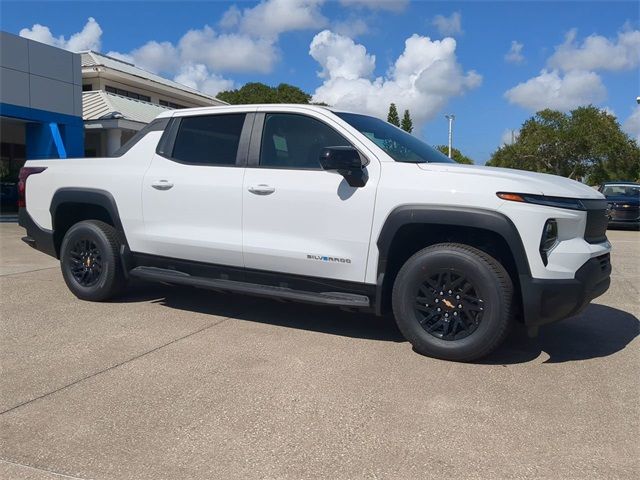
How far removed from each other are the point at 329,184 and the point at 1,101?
1716cm

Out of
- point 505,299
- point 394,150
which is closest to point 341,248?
point 394,150

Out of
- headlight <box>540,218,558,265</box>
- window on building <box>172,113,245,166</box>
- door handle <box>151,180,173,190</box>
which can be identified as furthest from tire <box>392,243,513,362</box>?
door handle <box>151,180,173,190</box>

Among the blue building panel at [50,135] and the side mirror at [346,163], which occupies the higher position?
the blue building panel at [50,135]

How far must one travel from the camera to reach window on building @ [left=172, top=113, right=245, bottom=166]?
5.10 meters

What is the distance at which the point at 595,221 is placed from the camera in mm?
4191

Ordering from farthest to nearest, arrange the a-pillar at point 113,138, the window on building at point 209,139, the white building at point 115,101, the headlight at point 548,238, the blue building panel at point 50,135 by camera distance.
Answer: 1. the a-pillar at point 113,138
2. the white building at point 115,101
3. the blue building panel at point 50,135
4. the window on building at point 209,139
5. the headlight at point 548,238

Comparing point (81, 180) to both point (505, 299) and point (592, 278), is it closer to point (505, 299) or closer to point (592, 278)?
point (505, 299)

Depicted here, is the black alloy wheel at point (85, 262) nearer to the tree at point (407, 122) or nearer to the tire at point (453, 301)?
the tire at point (453, 301)

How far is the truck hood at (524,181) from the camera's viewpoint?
3.93m

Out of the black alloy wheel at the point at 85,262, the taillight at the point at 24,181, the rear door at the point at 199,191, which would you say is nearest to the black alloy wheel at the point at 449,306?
the rear door at the point at 199,191

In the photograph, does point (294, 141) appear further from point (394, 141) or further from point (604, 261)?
point (604, 261)

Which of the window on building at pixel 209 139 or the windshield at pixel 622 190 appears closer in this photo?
the window on building at pixel 209 139

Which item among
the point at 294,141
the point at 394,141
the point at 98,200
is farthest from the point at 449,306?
the point at 98,200

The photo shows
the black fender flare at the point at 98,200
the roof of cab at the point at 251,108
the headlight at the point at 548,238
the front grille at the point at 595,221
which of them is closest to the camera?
the headlight at the point at 548,238
